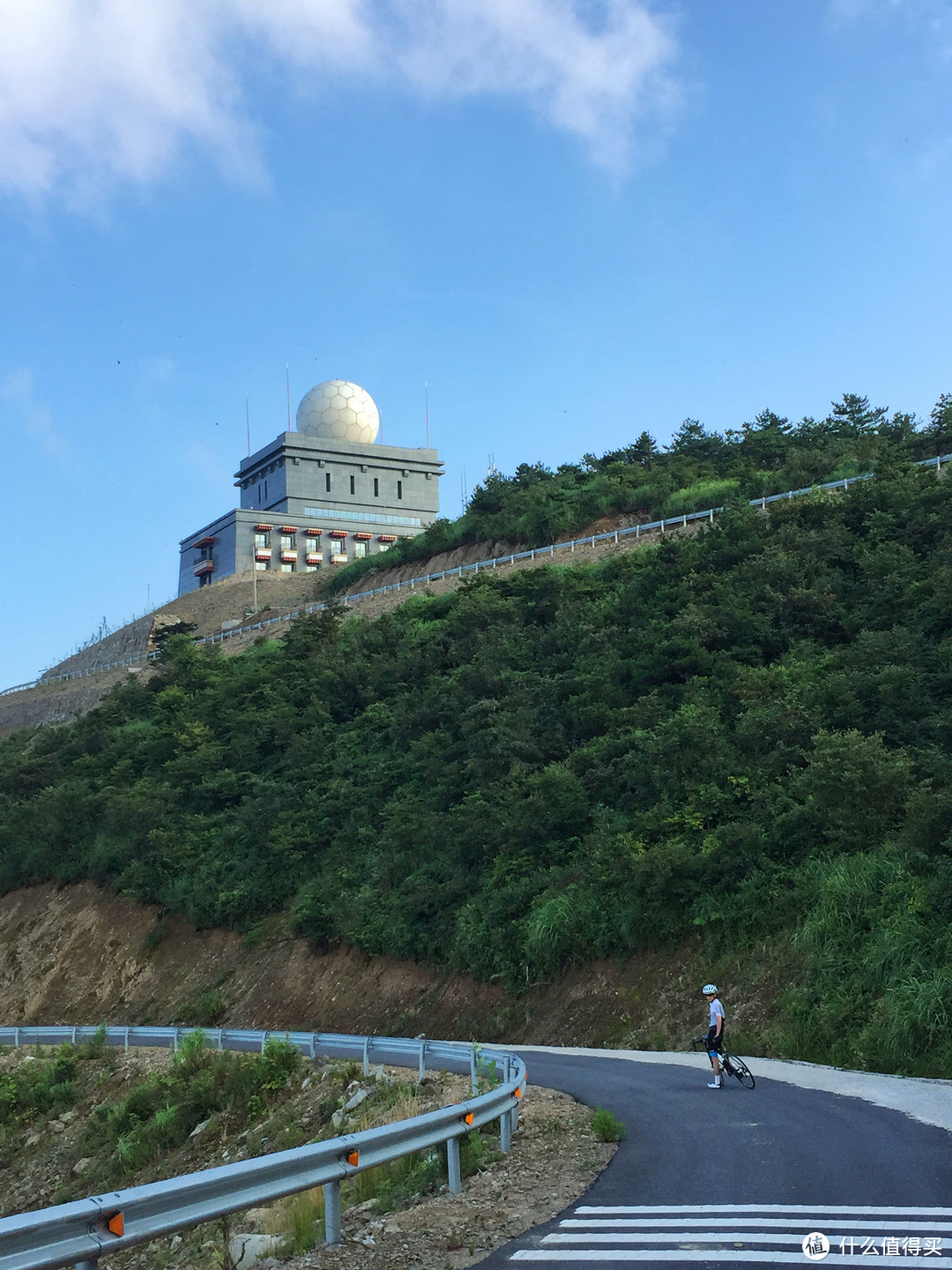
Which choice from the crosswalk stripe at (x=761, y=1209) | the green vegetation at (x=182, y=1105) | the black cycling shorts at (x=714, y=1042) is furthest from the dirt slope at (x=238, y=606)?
the crosswalk stripe at (x=761, y=1209)

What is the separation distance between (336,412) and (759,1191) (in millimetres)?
107984

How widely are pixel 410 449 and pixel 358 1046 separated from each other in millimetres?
104419

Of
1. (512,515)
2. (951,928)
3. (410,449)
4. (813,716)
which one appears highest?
(410,449)

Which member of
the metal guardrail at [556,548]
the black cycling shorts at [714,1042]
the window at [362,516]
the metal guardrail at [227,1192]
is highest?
the window at [362,516]

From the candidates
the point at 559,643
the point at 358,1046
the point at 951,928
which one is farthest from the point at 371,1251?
the point at 559,643

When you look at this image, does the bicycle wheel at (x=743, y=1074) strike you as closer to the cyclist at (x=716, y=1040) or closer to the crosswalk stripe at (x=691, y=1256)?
the cyclist at (x=716, y=1040)

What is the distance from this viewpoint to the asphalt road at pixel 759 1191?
6883 millimetres

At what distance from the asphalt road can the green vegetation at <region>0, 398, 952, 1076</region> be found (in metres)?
4.97

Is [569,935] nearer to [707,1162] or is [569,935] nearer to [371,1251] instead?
[707,1162]

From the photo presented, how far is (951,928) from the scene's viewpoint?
56.3 ft

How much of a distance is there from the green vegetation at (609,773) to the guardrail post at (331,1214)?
10162mm

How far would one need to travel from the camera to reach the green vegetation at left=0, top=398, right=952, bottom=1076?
2047cm

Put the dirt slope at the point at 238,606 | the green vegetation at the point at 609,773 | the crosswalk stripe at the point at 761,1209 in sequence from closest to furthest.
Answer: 1. the crosswalk stripe at the point at 761,1209
2. the green vegetation at the point at 609,773
3. the dirt slope at the point at 238,606

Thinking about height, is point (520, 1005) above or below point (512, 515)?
below
